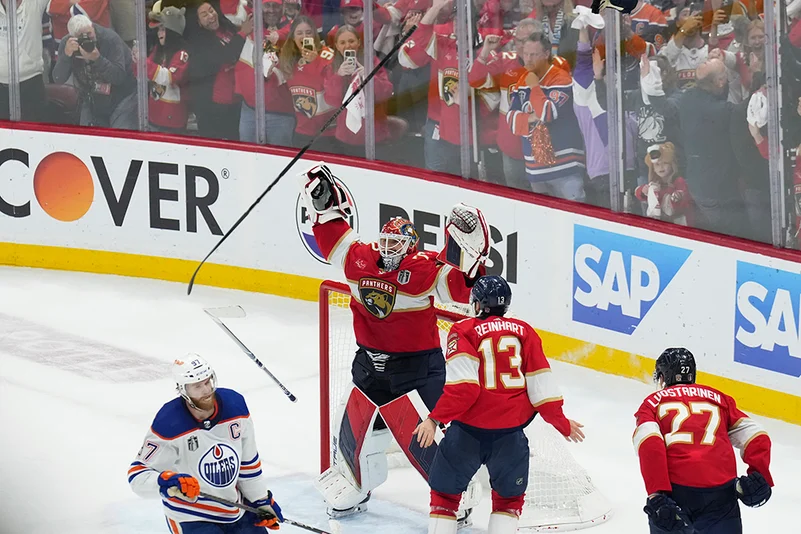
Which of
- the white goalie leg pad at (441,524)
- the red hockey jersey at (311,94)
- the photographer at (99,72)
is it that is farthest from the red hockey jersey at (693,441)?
the photographer at (99,72)

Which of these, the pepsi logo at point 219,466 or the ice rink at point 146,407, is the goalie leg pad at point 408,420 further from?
the pepsi logo at point 219,466

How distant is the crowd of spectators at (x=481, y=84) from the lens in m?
6.72

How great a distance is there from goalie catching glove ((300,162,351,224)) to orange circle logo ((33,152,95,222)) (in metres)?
4.44

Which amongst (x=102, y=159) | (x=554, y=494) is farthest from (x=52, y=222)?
(x=554, y=494)

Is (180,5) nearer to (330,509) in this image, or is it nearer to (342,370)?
(342,370)

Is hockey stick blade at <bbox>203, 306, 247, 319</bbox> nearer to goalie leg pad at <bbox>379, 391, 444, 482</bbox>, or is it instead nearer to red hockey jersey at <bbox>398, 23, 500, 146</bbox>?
goalie leg pad at <bbox>379, 391, 444, 482</bbox>

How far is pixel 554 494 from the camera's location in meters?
5.54

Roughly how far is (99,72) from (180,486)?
611cm

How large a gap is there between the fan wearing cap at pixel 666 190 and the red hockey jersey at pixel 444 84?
1.16 metres

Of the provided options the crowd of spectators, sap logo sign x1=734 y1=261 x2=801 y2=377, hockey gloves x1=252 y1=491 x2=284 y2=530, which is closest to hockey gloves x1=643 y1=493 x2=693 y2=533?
hockey gloves x1=252 y1=491 x2=284 y2=530

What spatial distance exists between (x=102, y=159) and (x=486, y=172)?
3.06m

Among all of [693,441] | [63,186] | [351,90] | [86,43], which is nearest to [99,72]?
[86,43]

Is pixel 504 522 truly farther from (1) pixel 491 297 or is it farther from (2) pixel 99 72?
(2) pixel 99 72

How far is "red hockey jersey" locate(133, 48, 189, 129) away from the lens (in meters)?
9.36
